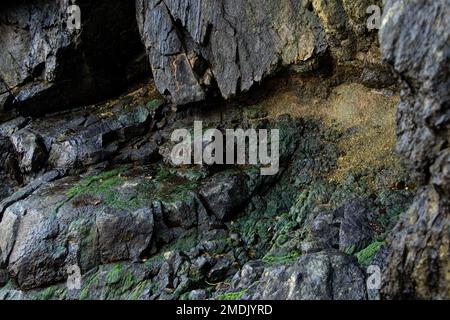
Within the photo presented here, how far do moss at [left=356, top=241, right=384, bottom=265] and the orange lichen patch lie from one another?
5.67ft

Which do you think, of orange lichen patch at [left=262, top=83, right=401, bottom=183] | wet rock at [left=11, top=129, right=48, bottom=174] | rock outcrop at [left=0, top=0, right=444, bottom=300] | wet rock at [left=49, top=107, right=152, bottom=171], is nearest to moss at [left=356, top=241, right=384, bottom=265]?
rock outcrop at [left=0, top=0, right=444, bottom=300]

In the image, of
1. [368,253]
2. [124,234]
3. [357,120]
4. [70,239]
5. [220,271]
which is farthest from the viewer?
[357,120]

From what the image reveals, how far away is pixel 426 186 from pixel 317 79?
4.21 meters

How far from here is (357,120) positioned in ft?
27.8

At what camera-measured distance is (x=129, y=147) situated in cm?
976

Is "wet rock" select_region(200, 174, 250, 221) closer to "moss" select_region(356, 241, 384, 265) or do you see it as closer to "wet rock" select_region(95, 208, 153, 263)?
"wet rock" select_region(95, 208, 153, 263)

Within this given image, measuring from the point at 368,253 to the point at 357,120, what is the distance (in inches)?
117

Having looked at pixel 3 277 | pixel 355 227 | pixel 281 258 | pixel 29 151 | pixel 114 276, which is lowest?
pixel 3 277

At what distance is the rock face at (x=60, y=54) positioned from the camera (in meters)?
10.1

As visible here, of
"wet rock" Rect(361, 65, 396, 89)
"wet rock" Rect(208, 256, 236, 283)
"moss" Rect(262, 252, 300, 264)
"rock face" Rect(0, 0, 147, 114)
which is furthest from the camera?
"rock face" Rect(0, 0, 147, 114)

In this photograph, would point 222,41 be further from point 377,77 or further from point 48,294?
point 48,294

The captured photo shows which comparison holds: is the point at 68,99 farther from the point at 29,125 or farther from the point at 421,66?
the point at 421,66

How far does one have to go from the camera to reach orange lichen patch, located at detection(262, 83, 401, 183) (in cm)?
797

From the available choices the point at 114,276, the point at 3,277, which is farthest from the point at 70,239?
the point at 3,277
